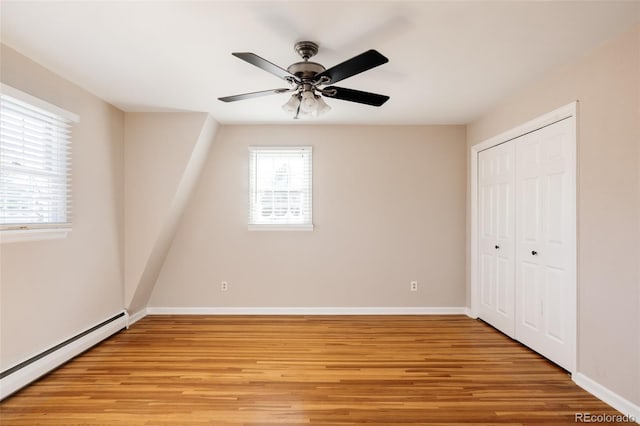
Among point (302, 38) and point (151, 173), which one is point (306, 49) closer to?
point (302, 38)

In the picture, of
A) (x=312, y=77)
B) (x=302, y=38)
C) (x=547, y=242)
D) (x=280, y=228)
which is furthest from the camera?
(x=280, y=228)

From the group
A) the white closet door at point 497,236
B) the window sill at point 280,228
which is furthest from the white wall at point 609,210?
the window sill at point 280,228

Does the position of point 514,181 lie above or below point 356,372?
above

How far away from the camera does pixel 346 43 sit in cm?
220

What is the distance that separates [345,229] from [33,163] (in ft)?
10.3

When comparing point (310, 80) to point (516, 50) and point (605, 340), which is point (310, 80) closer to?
point (516, 50)

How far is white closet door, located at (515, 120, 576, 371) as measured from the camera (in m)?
2.58

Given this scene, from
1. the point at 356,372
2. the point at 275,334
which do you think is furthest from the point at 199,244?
the point at 356,372

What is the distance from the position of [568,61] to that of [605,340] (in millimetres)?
2059

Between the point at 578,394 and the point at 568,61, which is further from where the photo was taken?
the point at 568,61

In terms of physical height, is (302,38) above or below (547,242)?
above

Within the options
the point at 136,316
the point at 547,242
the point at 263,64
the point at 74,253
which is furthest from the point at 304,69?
the point at 136,316

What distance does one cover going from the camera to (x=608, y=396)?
7.22 ft

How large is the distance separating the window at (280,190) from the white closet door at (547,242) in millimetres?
2411
